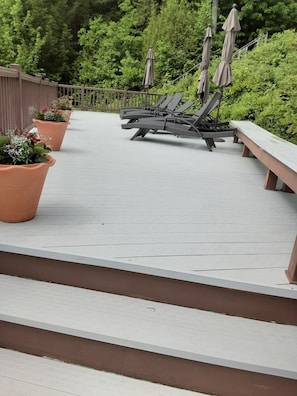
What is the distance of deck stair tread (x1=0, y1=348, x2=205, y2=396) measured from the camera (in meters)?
1.46

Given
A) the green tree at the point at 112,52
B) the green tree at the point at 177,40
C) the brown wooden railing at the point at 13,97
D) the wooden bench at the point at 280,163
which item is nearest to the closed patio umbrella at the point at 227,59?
the wooden bench at the point at 280,163

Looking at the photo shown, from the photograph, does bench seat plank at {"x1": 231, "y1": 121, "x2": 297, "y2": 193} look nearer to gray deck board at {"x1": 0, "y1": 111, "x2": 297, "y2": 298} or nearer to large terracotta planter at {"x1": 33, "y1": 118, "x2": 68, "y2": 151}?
gray deck board at {"x1": 0, "y1": 111, "x2": 297, "y2": 298}

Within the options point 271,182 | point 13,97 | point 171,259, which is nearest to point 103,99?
point 13,97

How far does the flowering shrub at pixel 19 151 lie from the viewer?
213 cm

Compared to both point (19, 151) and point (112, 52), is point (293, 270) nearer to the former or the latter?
point (19, 151)

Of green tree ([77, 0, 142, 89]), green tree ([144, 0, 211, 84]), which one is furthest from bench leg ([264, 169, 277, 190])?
green tree ([77, 0, 142, 89])

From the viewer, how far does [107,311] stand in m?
1.70

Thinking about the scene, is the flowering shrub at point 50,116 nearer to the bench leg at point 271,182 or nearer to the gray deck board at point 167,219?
the gray deck board at point 167,219

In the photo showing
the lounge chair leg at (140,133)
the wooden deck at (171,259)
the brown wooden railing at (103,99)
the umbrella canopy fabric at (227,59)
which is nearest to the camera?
the wooden deck at (171,259)

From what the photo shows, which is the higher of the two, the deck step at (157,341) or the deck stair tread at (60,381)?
the deck step at (157,341)

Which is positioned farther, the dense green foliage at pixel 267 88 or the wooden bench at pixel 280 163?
the dense green foliage at pixel 267 88

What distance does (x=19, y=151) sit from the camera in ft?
6.95

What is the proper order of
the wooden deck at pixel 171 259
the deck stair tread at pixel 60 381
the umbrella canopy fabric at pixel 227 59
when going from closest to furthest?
the deck stair tread at pixel 60 381, the wooden deck at pixel 171 259, the umbrella canopy fabric at pixel 227 59

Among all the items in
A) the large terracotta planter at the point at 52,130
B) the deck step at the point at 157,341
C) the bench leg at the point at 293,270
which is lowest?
the deck step at the point at 157,341
